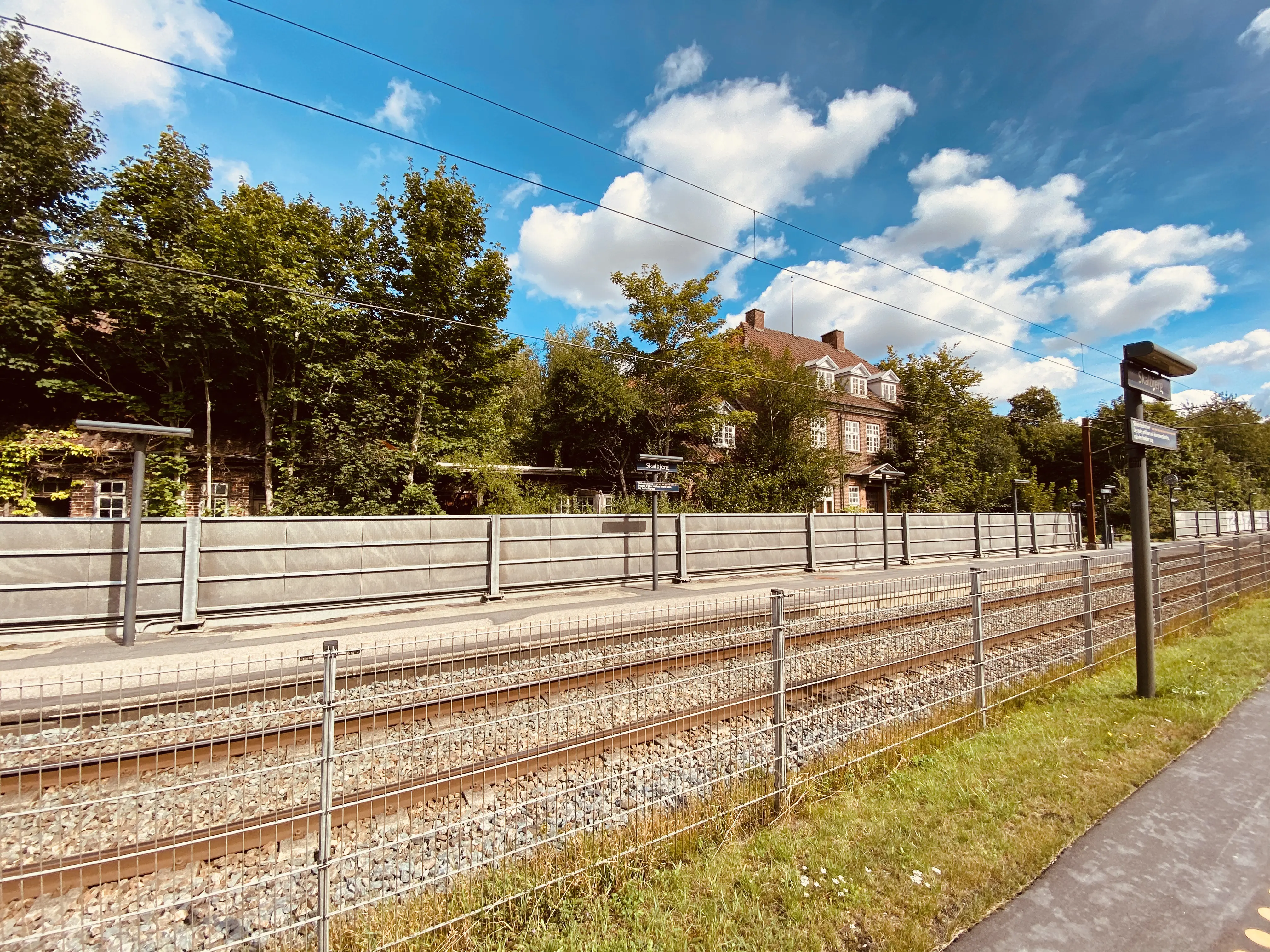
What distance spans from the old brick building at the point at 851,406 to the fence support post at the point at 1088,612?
81.0ft

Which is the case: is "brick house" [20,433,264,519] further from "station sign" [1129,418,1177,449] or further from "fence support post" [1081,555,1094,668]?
"station sign" [1129,418,1177,449]

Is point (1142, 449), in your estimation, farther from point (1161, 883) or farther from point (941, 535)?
point (941, 535)

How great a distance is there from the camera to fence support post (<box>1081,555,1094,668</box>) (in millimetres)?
6758

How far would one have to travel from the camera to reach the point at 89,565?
9.87m

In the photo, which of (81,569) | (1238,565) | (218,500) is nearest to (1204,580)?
(1238,565)

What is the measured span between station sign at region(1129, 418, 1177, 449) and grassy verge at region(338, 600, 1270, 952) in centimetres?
277

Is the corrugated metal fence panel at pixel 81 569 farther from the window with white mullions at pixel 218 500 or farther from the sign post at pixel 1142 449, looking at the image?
the sign post at pixel 1142 449

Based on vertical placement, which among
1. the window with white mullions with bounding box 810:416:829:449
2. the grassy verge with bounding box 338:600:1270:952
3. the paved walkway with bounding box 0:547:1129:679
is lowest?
the paved walkway with bounding box 0:547:1129:679

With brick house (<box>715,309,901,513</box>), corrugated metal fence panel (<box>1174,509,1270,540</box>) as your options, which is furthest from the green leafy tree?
corrugated metal fence panel (<box>1174,509,1270,540</box>)

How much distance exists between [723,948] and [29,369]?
25.6 m

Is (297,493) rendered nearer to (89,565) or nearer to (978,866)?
(89,565)

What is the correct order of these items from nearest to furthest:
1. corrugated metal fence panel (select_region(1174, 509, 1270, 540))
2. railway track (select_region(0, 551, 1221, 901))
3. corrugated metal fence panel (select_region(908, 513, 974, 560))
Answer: railway track (select_region(0, 551, 1221, 901))
corrugated metal fence panel (select_region(908, 513, 974, 560))
corrugated metal fence panel (select_region(1174, 509, 1270, 540))

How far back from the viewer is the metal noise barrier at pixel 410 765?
3.12m

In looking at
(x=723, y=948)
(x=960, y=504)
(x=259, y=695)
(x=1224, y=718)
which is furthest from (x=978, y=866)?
(x=960, y=504)
